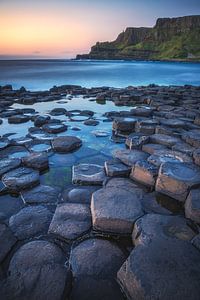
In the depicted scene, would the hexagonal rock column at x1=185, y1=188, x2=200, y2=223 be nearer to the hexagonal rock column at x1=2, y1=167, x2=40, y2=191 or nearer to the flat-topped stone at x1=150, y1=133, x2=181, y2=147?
the flat-topped stone at x1=150, y1=133, x2=181, y2=147

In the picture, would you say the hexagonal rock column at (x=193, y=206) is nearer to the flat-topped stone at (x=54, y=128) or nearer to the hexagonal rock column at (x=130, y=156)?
the hexagonal rock column at (x=130, y=156)

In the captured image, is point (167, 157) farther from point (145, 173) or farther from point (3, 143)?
point (3, 143)

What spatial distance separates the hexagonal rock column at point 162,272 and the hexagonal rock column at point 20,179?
1644 millimetres

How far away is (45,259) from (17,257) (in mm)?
219

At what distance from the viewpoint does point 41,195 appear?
2.67 metres

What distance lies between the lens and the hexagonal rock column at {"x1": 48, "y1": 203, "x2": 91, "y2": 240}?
6.77ft

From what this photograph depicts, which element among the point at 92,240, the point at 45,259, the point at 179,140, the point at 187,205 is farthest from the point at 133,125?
the point at 45,259

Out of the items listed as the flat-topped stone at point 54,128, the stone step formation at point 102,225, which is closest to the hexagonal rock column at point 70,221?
the stone step formation at point 102,225

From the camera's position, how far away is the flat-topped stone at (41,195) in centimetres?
257

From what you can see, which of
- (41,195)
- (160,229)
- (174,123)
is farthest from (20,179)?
(174,123)

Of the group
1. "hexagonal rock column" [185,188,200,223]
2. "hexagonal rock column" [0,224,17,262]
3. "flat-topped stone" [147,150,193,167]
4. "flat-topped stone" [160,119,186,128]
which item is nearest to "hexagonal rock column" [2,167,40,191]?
"hexagonal rock column" [0,224,17,262]

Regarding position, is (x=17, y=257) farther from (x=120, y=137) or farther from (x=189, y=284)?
(x=120, y=137)

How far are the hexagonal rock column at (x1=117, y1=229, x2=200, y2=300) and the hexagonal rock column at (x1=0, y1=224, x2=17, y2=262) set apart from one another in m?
0.92

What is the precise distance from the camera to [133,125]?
5.31 m
